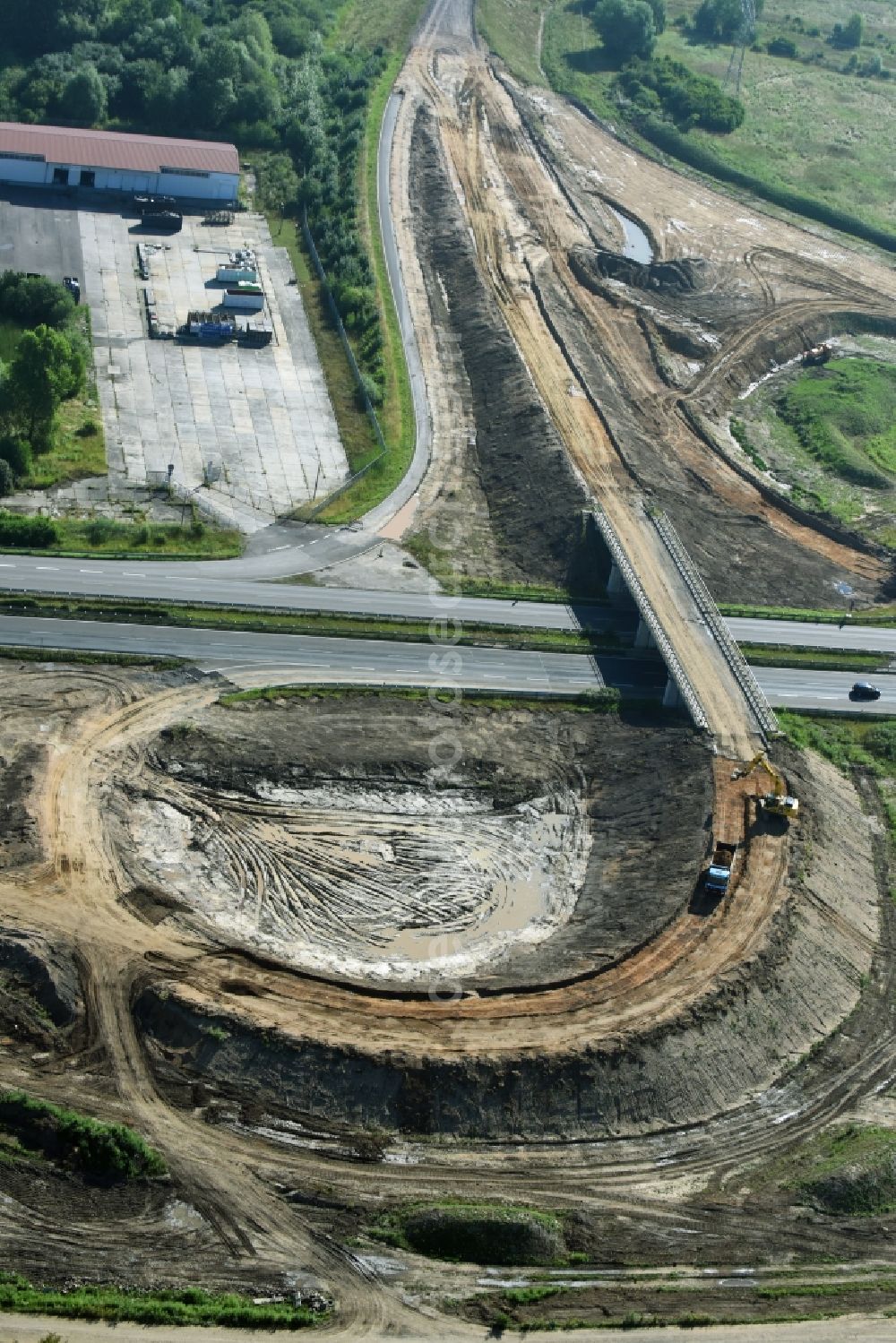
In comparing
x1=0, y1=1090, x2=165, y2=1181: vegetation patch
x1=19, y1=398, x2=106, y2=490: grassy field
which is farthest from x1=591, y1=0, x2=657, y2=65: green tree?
x1=0, y1=1090, x2=165, y2=1181: vegetation patch

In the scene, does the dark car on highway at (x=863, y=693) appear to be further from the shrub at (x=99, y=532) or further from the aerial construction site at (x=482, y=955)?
the shrub at (x=99, y=532)

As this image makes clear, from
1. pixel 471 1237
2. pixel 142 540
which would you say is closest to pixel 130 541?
pixel 142 540

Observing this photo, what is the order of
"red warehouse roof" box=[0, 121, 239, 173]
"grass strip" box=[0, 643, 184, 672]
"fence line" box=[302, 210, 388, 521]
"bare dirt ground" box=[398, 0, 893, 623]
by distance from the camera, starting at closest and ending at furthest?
"grass strip" box=[0, 643, 184, 672], "fence line" box=[302, 210, 388, 521], "bare dirt ground" box=[398, 0, 893, 623], "red warehouse roof" box=[0, 121, 239, 173]

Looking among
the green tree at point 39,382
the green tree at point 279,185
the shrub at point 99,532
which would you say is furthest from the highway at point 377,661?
the green tree at point 279,185

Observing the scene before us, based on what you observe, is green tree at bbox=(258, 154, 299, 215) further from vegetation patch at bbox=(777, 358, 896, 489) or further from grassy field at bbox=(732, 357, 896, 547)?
vegetation patch at bbox=(777, 358, 896, 489)

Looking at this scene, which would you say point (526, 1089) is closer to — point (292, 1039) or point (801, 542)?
point (292, 1039)

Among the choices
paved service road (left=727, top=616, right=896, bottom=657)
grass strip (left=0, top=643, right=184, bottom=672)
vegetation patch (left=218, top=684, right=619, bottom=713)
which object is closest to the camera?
grass strip (left=0, top=643, right=184, bottom=672)

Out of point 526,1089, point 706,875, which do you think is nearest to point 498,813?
point 706,875
